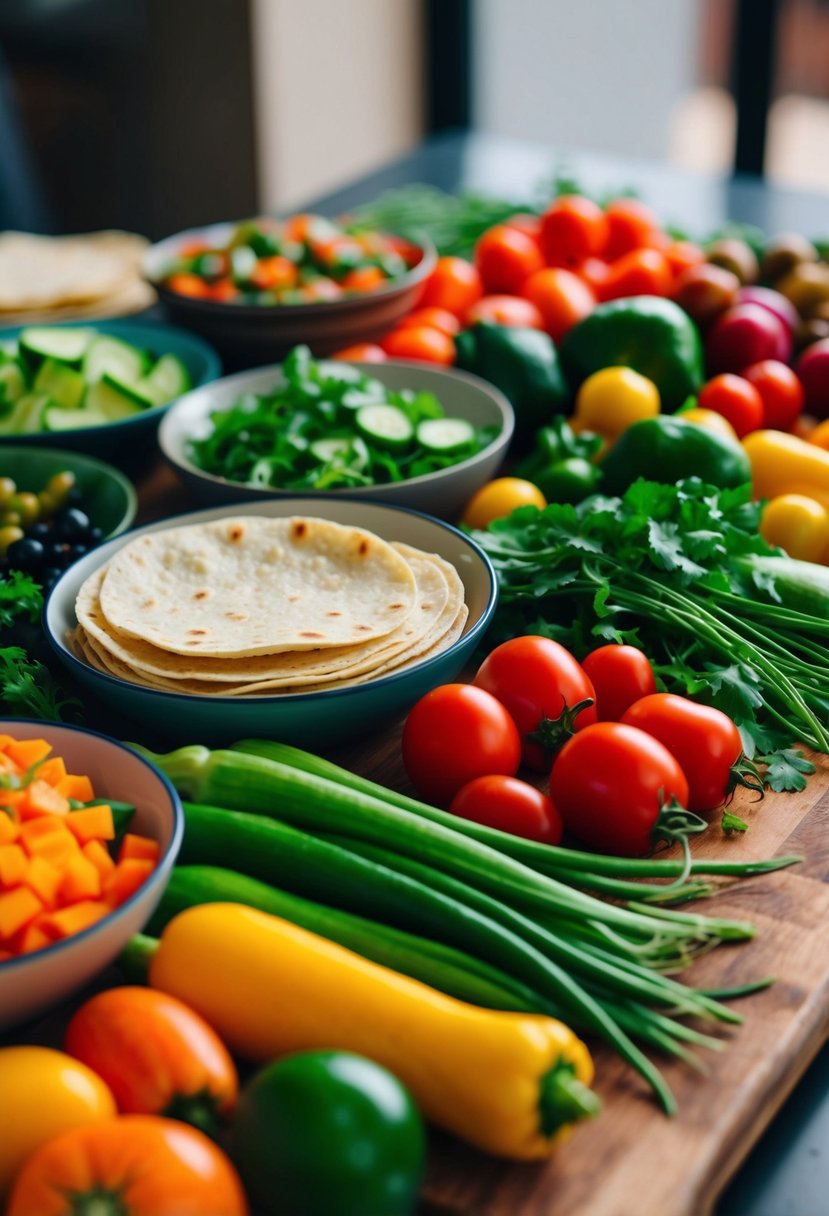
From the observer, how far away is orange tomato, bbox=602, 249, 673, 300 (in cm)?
295

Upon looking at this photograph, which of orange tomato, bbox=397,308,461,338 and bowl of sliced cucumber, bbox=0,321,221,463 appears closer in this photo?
bowl of sliced cucumber, bbox=0,321,221,463

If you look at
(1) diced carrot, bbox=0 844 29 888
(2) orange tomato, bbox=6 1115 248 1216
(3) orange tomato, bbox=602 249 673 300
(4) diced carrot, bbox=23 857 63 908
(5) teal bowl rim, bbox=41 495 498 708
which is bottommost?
(2) orange tomato, bbox=6 1115 248 1216

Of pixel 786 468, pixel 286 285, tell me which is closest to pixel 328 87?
pixel 286 285

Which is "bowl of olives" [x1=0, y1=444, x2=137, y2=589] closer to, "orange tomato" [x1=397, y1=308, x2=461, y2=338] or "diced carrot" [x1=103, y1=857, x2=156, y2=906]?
"diced carrot" [x1=103, y1=857, x2=156, y2=906]

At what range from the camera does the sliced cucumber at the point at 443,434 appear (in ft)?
7.25

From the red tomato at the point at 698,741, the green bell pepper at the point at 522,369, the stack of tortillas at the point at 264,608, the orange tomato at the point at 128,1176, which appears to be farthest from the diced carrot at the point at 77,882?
the green bell pepper at the point at 522,369

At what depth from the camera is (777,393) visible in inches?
101

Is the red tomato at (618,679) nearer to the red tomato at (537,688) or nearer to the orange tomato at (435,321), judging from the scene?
the red tomato at (537,688)

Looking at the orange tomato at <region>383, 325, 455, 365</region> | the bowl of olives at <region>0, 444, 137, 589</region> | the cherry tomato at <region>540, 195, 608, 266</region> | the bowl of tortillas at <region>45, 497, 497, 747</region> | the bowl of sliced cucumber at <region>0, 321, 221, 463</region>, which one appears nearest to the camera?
the bowl of tortillas at <region>45, 497, 497, 747</region>

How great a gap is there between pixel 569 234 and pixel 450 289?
1.26 feet

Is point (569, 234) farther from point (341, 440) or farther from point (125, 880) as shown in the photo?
point (125, 880)

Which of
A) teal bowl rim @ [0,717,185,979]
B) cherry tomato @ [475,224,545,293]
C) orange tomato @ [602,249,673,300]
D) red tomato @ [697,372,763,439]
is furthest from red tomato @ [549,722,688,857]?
cherry tomato @ [475,224,545,293]

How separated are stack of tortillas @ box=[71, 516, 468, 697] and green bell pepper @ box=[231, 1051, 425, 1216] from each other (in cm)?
63

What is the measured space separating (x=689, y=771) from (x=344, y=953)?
531 millimetres
